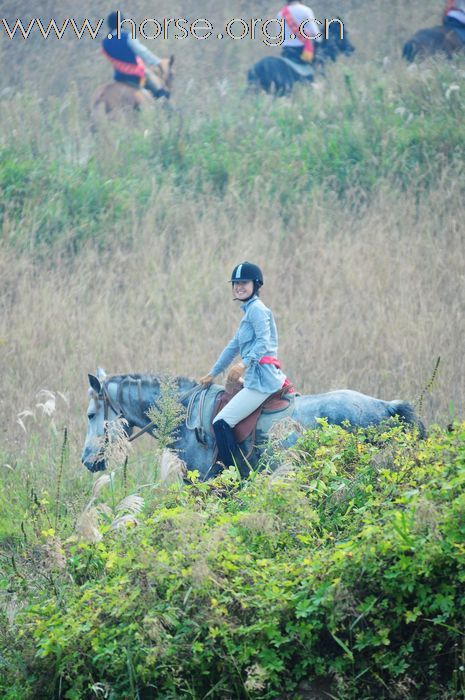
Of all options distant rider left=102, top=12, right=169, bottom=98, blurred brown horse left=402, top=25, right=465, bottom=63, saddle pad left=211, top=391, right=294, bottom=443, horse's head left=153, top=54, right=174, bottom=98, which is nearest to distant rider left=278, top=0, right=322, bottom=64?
blurred brown horse left=402, top=25, right=465, bottom=63

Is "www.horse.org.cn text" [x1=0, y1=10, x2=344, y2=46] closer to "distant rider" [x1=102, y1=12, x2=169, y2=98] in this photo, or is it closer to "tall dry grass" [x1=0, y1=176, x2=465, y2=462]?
"distant rider" [x1=102, y1=12, x2=169, y2=98]

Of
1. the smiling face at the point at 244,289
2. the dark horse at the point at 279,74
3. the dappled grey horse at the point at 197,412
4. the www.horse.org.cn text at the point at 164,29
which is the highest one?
the www.horse.org.cn text at the point at 164,29

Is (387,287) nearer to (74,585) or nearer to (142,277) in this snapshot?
(142,277)

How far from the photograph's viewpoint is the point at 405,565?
520 centimetres

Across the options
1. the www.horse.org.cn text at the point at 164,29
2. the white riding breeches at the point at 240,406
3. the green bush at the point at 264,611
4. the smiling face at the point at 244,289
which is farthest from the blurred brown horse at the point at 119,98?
the green bush at the point at 264,611

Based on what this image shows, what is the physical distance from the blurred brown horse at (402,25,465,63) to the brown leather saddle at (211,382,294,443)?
13.9 meters

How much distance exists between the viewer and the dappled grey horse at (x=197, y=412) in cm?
841

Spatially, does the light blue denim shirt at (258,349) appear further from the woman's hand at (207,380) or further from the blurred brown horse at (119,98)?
the blurred brown horse at (119,98)

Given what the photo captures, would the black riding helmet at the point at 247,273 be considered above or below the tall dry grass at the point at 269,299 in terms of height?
above

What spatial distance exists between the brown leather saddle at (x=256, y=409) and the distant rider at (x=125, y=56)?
12.2 meters

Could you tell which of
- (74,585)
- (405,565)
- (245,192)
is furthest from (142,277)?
(405,565)

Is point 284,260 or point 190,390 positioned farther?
point 284,260

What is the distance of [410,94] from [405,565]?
14.2 m

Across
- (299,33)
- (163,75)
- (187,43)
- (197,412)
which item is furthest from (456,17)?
(197,412)
